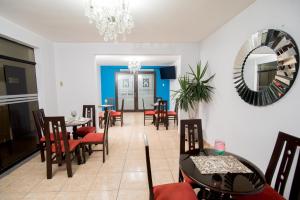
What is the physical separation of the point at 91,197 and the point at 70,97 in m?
2.85

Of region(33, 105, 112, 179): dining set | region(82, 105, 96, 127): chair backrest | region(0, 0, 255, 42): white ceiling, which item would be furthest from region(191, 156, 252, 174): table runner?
region(82, 105, 96, 127): chair backrest

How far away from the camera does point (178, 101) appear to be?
11.9 ft

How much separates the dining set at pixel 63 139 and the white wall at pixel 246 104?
2.22 metres

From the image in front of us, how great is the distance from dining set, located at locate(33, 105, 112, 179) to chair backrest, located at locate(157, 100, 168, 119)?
78.6 inches

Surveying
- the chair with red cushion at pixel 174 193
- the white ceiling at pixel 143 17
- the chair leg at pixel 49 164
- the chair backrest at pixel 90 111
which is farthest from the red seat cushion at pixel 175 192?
the chair backrest at pixel 90 111

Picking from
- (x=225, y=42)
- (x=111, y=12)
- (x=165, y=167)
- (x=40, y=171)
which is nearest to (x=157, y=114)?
(x=165, y=167)

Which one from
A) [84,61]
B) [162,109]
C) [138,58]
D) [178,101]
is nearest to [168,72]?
[138,58]

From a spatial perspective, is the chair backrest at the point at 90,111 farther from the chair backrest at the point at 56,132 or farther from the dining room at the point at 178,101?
the chair backrest at the point at 56,132

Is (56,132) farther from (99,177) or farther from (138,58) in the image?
(138,58)

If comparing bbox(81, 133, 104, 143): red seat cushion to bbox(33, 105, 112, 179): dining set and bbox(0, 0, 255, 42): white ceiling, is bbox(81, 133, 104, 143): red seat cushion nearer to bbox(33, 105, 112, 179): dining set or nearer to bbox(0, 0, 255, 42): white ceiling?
bbox(33, 105, 112, 179): dining set

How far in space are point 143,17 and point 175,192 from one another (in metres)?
2.46

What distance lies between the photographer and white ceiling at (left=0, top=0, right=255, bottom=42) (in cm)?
212

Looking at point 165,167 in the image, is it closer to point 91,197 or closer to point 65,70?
point 91,197

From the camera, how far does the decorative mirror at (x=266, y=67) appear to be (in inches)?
64.9
